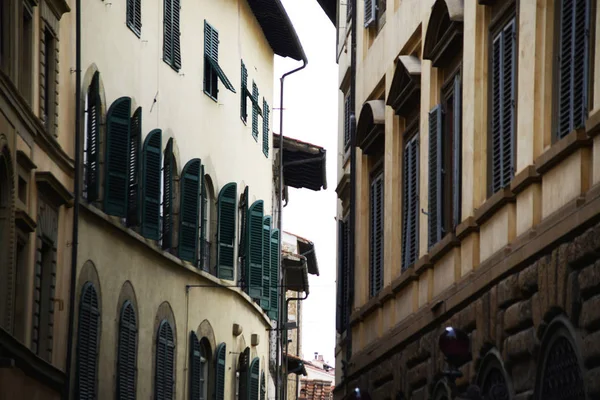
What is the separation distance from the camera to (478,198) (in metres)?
13.8

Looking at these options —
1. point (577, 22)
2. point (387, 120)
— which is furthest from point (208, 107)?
point (577, 22)

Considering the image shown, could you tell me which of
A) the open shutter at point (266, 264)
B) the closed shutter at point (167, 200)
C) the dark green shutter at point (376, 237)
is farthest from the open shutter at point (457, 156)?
the open shutter at point (266, 264)

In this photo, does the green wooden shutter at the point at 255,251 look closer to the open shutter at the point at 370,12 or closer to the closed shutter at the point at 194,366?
the closed shutter at the point at 194,366

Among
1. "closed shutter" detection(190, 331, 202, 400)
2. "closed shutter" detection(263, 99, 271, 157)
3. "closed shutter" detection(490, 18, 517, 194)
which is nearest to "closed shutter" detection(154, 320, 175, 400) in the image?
"closed shutter" detection(190, 331, 202, 400)

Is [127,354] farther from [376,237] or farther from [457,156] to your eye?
[457,156]

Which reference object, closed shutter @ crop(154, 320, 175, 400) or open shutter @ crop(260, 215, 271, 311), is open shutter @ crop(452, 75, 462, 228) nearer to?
closed shutter @ crop(154, 320, 175, 400)

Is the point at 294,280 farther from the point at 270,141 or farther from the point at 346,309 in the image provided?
the point at 346,309

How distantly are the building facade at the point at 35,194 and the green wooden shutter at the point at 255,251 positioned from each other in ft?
30.6

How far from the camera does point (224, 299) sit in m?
28.0

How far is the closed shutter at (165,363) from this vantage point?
77.3 feet

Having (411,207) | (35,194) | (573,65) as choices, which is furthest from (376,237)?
(573,65)

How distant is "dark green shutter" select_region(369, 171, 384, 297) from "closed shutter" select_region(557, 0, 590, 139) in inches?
349

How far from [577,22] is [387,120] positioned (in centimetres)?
878

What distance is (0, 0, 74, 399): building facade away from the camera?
16219mm
